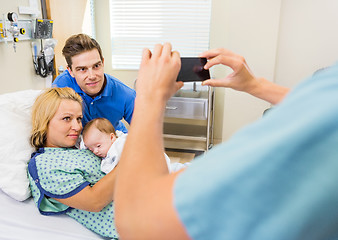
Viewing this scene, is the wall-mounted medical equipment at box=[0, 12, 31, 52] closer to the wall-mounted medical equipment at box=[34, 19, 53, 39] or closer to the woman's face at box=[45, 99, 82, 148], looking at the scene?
the wall-mounted medical equipment at box=[34, 19, 53, 39]

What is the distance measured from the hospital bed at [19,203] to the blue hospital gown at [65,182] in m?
0.03

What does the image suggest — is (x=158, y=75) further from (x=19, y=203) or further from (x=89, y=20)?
(x=89, y=20)

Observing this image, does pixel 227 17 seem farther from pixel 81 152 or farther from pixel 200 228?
pixel 200 228

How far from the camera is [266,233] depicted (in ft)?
0.99

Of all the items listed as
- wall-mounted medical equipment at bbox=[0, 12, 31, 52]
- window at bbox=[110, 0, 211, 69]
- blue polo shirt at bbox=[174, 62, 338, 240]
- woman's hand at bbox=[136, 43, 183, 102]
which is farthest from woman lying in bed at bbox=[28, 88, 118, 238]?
window at bbox=[110, 0, 211, 69]

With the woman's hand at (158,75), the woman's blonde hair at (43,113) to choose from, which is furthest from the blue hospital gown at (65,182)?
the woman's hand at (158,75)

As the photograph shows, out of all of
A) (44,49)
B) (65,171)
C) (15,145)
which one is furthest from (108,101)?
(44,49)

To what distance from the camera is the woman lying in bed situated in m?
1.18

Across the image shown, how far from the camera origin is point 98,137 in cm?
147

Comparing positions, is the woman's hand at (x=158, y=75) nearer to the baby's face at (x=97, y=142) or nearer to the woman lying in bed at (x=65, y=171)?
the woman lying in bed at (x=65, y=171)

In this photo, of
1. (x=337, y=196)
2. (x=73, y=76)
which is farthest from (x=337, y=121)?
(x=73, y=76)

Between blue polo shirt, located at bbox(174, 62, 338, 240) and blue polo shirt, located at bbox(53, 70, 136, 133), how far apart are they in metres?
1.71

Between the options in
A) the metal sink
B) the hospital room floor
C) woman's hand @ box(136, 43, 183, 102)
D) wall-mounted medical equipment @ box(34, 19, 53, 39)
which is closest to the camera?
woman's hand @ box(136, 43, 183, 102)

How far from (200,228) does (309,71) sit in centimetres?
286
